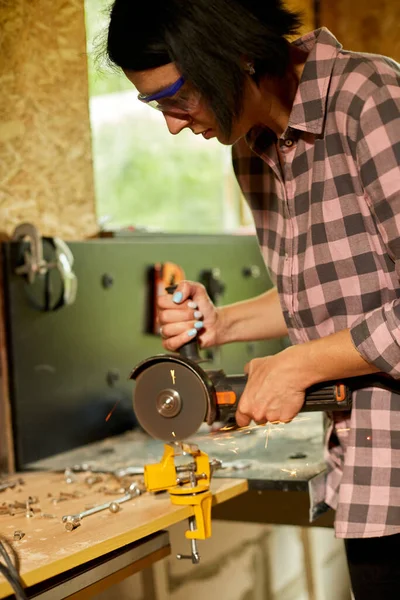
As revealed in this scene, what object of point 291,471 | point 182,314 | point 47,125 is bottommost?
point 291,471

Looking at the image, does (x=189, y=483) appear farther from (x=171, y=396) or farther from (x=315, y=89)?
(x=315, y=89)

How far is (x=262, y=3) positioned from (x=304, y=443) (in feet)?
3.19

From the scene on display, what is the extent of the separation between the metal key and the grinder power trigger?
0.14 metres

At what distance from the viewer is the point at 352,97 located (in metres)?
0.96

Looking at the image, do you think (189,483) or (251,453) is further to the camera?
(251,453)

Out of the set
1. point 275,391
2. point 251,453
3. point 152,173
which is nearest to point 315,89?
point 275,391

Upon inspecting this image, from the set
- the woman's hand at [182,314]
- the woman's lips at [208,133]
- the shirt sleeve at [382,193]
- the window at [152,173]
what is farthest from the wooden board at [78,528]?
the window at [152,173]

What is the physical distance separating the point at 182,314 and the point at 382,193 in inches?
16.0

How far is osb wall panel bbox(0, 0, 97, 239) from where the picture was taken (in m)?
1.66

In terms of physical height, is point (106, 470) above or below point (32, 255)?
below

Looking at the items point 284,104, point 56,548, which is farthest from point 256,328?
point 56,548

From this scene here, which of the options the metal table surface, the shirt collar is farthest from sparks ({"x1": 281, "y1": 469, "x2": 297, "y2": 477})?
the shirt collar

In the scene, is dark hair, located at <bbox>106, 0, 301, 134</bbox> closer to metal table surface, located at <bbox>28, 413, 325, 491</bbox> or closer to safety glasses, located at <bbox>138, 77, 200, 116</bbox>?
safety glasses, located at <bbox>138, 77, 200, 116</bbox>

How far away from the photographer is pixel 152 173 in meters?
6.09
